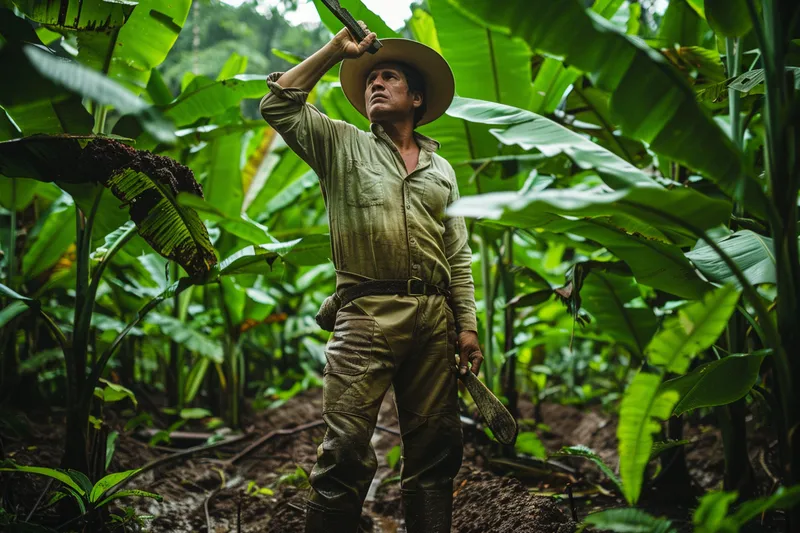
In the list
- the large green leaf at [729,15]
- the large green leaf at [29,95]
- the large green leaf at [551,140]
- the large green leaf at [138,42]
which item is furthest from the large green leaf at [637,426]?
the large green leaf at [138,42]

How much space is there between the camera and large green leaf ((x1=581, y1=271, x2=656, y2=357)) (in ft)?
10.1

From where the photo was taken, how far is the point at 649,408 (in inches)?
54.3

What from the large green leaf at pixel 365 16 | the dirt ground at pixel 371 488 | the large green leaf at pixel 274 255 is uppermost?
the large green leaf at pixel 365 16

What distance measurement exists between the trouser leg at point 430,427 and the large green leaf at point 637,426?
0.87 metres

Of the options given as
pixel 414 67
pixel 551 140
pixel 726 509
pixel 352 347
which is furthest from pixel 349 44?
pixel 726 509

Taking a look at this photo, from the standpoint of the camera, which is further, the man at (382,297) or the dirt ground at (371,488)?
the dirt ground at (371,488)

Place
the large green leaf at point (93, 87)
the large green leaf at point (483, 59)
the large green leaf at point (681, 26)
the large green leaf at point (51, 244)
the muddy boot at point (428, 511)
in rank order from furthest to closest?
the large green leaf at point (681, 26)
the large green leaf at point (51, 244)
the large green leaf at point (483, 59)
the muddy boot at point (428, 511)
the large green leaf at point (93, 87)

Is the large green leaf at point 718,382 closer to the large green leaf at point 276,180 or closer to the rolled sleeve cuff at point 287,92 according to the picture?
the rolled sleeve cuff at point 287,92

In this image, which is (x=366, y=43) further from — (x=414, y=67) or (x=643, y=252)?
(x=643, y=252)

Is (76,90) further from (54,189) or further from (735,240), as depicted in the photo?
(54,189)

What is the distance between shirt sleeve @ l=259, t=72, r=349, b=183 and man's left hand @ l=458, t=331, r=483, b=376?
0.81 m

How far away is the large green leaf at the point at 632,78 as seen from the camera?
1.47 metres

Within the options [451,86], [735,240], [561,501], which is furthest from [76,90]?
[561,501]

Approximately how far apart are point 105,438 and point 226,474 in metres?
1.26
